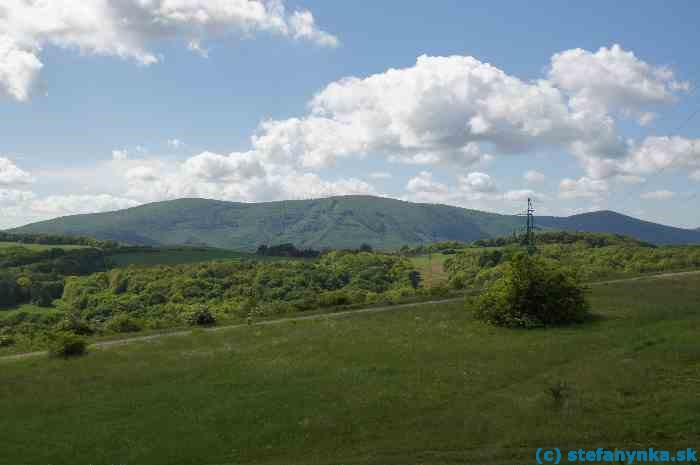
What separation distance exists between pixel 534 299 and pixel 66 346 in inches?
1295

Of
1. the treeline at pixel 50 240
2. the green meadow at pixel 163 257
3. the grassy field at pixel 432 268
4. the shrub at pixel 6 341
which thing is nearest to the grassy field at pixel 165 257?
the green meadow at pixel 163 257

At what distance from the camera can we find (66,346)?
35562 mm

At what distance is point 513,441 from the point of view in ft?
54.7

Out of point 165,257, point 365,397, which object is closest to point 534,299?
point 365,397

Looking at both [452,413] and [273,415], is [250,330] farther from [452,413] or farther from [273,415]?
[452,413]

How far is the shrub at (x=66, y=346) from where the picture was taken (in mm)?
35500

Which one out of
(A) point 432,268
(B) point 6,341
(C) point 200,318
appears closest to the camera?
(B) point 6,341

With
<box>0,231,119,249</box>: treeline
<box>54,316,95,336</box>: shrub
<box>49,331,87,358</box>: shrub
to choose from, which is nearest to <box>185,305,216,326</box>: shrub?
<box>54,316,95,336</box>: shrub

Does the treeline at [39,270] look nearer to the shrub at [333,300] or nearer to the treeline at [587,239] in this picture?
the shrub at [333,300]

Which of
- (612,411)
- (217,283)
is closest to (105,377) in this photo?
(612,411)

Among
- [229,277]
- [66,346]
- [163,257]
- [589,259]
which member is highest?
[589,259]

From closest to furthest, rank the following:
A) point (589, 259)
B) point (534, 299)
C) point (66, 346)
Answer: point (66, 346) < point (534, 299) < point (589, 259)

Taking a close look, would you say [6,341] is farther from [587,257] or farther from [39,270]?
[587,257]

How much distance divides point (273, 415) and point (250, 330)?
2299 cm
